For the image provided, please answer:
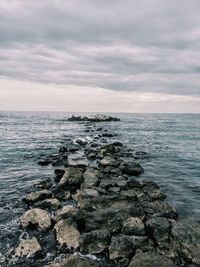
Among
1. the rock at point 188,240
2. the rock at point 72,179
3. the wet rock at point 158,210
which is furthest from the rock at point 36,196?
the rock at point 188,240

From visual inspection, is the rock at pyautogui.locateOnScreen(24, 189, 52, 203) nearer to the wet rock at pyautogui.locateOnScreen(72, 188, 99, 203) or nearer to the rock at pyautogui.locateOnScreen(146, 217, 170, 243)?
the wet rock at pyautogui.locateOnScreen(72, 188, 99, 203)

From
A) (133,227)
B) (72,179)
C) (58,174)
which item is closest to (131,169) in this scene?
(58,174)

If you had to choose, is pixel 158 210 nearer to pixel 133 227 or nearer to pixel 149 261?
pixel 133 227

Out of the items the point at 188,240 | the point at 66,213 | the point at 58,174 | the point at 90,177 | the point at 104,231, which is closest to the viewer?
the point at 188,240

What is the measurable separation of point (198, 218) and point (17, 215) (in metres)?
11.1

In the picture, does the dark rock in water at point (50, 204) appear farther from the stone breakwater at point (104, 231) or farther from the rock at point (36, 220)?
the rock at point (36, 220)

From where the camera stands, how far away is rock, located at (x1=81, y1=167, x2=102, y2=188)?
78.4ft

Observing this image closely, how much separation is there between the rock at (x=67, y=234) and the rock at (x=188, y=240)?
483 centimetres

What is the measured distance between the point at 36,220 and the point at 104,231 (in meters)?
4.14

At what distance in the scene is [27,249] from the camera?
47.2 ft

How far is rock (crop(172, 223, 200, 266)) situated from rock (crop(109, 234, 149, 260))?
155cm

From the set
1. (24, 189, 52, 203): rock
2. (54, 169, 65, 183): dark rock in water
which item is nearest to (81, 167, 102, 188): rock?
(54, 169, 65, 183): dark rock in water

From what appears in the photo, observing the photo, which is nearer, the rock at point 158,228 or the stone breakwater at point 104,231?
the stone breakwater at point 104,231

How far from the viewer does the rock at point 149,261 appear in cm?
1231
